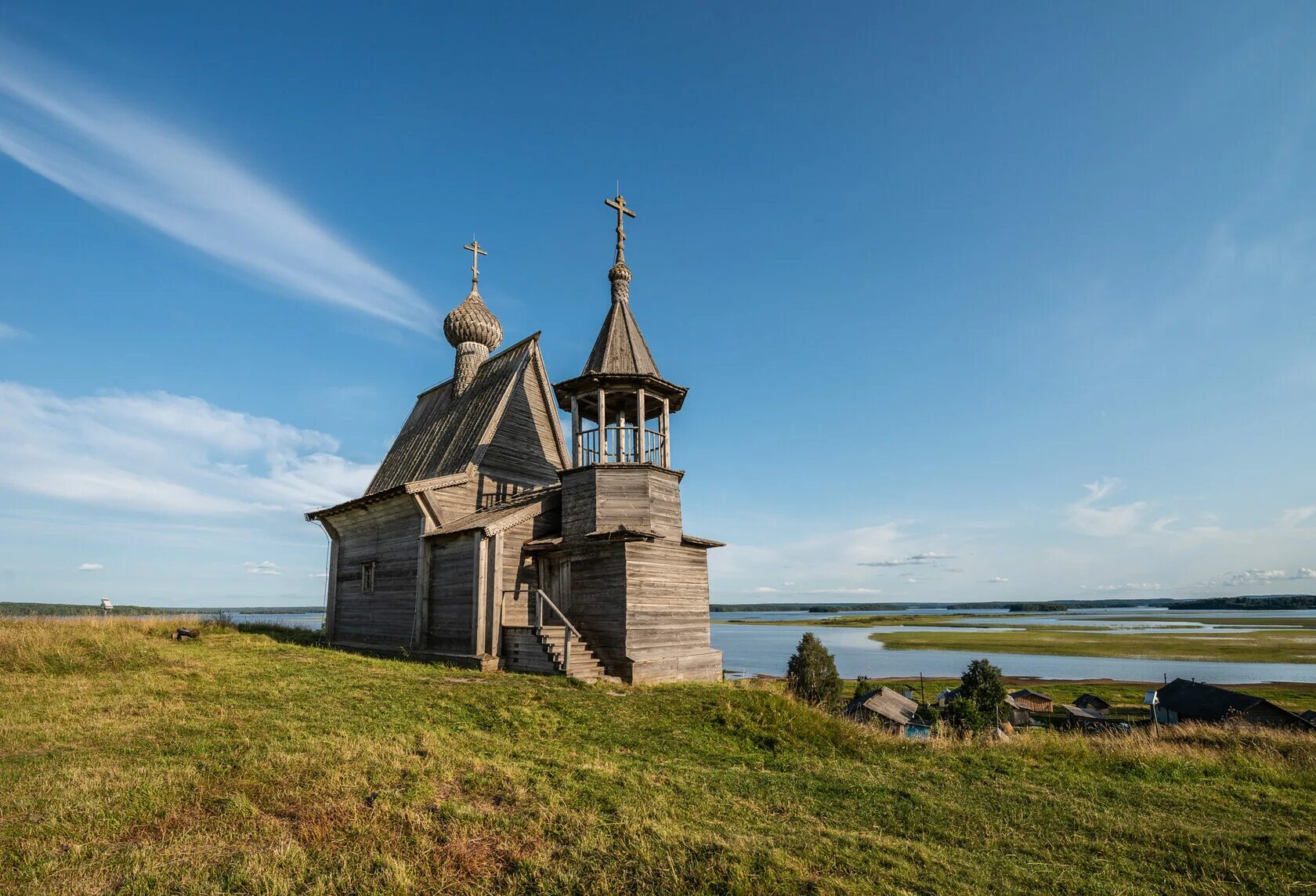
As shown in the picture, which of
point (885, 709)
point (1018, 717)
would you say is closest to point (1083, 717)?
point (1018, 717)

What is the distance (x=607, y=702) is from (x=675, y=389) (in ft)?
29.6

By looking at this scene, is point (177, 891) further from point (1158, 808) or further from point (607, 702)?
point (1158, 808)

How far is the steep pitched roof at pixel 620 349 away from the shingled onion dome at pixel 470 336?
10.3 meters

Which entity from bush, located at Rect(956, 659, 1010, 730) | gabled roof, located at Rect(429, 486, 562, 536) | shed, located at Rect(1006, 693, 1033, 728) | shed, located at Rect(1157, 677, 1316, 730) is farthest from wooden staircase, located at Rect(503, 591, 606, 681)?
shed, located at Rect(1006, 693, 1033, 728)

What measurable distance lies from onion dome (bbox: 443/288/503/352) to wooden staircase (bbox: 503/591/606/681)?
1489 cm

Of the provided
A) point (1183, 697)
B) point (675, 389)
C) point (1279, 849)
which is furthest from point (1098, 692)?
point (1279, 849)

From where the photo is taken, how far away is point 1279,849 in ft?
21.2

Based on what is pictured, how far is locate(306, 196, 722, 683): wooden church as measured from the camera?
54.3 feet

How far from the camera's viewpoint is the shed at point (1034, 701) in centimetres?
4831

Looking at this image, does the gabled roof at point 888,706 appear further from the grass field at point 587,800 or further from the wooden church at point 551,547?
the grass field at point 587,800

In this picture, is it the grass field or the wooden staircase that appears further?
the wooden staircase

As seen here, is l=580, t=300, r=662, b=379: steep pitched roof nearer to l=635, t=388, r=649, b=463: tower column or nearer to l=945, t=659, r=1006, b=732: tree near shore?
l=635, t=388, r=649, b=463: tower column

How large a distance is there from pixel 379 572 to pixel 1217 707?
45667 millimetres

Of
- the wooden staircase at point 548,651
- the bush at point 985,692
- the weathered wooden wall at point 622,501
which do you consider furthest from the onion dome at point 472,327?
the bush at point 985,692
